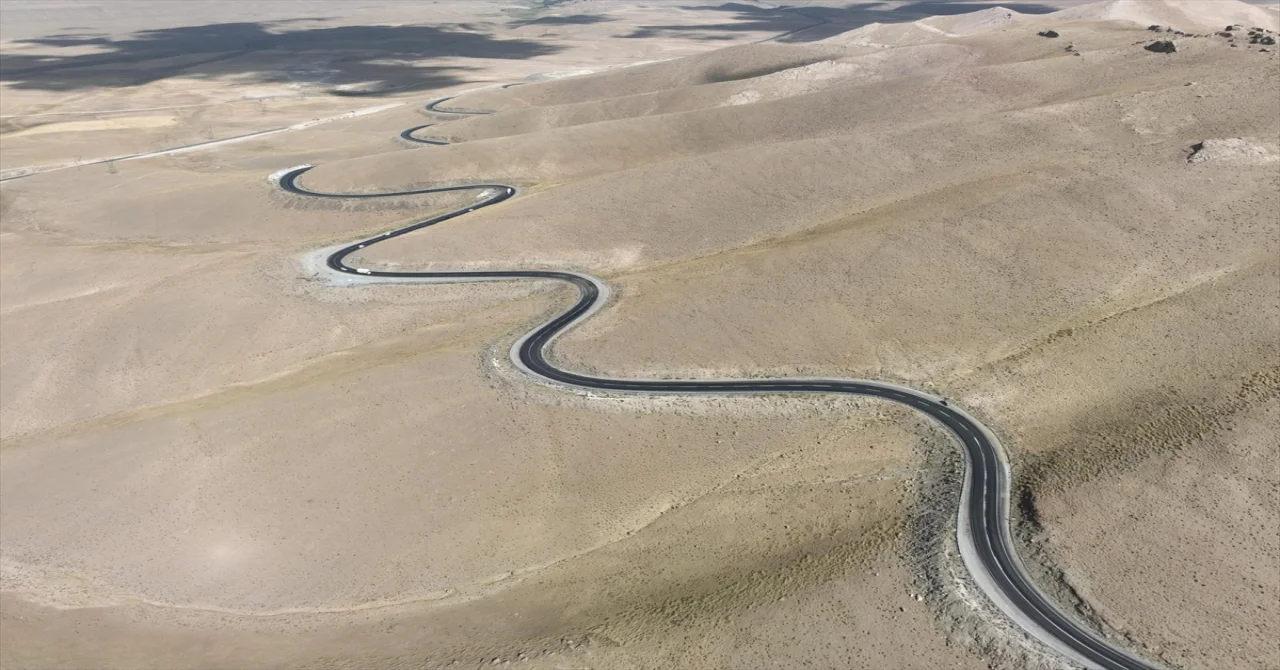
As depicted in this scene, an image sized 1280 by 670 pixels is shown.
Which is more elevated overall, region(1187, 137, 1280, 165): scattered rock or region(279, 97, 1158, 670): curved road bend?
region(1187, 137, 1280, 165): scattered rock

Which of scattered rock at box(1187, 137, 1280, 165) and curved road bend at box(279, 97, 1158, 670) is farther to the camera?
scattered rock at box(1187, 137, 1280, 165)

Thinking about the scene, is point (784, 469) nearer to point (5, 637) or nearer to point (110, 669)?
point (110, 669)

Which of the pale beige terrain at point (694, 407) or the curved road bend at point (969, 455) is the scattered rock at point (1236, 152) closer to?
the pale beige terrain at point (694, 407)

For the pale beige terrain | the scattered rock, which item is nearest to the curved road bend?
the pale beige terrain

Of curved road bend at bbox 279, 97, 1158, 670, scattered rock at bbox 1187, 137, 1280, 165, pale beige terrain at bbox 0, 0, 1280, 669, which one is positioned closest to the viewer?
curved road bend at bbox 279, 97, 1158, 670

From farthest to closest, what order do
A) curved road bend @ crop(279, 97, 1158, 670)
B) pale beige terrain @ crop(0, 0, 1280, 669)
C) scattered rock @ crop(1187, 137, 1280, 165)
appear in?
scattered rock @ crop(1187, 137, 1280, 165)
pale beige terrain @ crop(0, 0, 1280, 669)
curved road bend @ crop(279, 97, 1158, 670)

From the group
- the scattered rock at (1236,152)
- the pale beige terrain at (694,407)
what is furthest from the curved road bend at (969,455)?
the scattered rock at (1236,152)

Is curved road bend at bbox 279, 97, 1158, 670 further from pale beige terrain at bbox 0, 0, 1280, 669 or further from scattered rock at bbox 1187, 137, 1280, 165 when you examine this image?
scattered rock at bbox 1187, 137, 1280, 165
